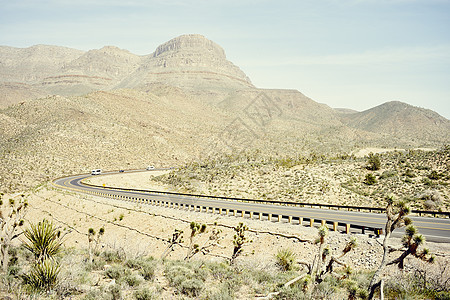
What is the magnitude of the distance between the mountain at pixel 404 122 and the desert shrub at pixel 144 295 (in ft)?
475

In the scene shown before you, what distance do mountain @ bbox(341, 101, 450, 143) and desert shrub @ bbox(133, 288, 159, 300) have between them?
145m

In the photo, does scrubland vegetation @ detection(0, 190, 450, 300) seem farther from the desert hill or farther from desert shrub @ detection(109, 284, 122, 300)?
the desert hill

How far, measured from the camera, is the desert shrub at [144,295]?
849 cm

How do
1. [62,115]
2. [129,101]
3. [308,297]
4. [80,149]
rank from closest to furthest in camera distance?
[308,297]
[80,149]
[62,115]
[129,101]

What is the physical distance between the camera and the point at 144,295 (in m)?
8.49

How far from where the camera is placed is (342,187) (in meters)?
38.2

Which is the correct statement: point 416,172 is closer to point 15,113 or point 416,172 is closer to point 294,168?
point 294,168

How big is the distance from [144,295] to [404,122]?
174351mm

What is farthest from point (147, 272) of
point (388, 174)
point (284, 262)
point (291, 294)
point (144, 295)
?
point (388, 174)

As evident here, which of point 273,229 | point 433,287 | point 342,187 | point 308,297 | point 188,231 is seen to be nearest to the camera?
point 308,297

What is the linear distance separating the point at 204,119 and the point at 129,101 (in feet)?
104

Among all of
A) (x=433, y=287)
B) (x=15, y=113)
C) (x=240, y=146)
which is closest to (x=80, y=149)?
(x=15, y=113)

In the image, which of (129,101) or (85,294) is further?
(129,101)

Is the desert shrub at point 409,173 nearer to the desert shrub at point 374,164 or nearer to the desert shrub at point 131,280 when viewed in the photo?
the desert shrub at point 374,164
